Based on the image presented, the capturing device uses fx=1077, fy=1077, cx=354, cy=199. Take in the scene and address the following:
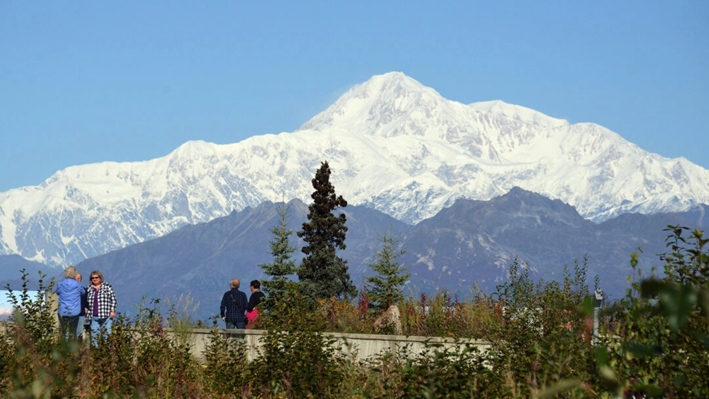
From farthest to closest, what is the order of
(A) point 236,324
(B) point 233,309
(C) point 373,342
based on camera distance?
(A) point 236,324, (B) point 233,309, (C) point 373,342

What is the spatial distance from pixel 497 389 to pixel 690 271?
6.29 ft

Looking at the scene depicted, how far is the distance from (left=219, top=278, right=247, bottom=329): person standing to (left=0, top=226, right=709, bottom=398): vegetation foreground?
76.3 inches

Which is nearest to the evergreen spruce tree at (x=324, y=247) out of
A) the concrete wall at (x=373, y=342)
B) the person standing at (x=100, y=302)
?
the person standing at (x=100, y=302)

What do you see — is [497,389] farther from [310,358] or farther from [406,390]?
[310,358]

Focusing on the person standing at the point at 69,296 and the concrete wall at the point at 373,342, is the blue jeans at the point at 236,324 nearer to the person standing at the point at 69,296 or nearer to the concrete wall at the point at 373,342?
the concrete wall at the point at 373,342

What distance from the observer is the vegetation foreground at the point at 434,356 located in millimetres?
4043

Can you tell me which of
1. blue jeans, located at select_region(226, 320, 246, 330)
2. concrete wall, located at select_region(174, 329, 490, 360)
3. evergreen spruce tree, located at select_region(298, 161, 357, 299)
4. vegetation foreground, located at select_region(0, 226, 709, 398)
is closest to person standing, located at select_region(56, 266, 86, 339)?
vegetation foreground, located at select_region(0, 226, 709, 398)

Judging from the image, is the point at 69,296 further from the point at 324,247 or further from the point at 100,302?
the point at 324,247

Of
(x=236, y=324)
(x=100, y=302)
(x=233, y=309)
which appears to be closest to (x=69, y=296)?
(x=100, y=302)

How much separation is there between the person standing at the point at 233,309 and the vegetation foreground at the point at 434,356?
194 centimetres

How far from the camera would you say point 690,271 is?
9031 millimetres

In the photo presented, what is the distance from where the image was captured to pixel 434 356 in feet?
31.6

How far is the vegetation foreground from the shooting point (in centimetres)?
404

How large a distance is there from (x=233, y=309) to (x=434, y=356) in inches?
530
